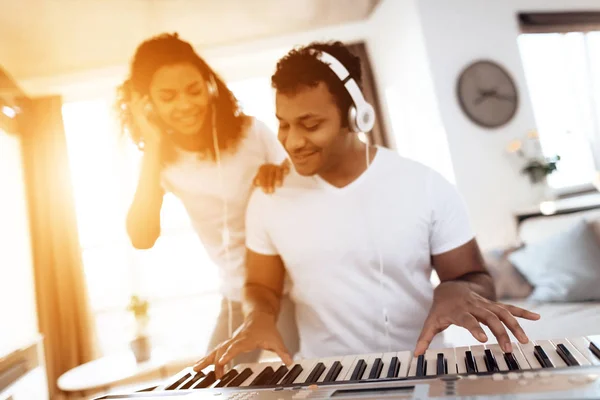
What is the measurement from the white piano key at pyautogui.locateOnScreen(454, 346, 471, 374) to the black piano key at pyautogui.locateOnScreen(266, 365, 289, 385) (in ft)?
1.06

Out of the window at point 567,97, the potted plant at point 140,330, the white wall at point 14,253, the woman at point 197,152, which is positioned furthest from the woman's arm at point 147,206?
the window at point 567,97

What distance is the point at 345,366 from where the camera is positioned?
0.91m

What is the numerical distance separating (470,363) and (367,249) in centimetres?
37

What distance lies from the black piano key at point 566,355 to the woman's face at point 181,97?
910 millimetres

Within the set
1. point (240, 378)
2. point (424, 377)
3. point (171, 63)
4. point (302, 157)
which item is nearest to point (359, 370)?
point (424, 377)

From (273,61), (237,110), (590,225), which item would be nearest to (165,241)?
(237,110)

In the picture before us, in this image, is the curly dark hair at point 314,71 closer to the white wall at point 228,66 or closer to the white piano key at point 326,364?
the white wall at point 228,66

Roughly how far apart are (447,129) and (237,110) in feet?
1.83

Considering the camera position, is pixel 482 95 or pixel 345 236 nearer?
pixel 345 236

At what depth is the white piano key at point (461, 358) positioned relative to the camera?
2.54ft

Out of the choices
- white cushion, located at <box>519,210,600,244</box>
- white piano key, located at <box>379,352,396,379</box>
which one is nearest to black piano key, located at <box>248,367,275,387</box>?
white piano key, located at <box>379,352,396,379</box>

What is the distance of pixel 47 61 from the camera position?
4.00ft

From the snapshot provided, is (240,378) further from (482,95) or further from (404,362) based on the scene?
(482,95)

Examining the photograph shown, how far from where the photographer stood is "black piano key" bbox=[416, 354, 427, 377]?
798mm
